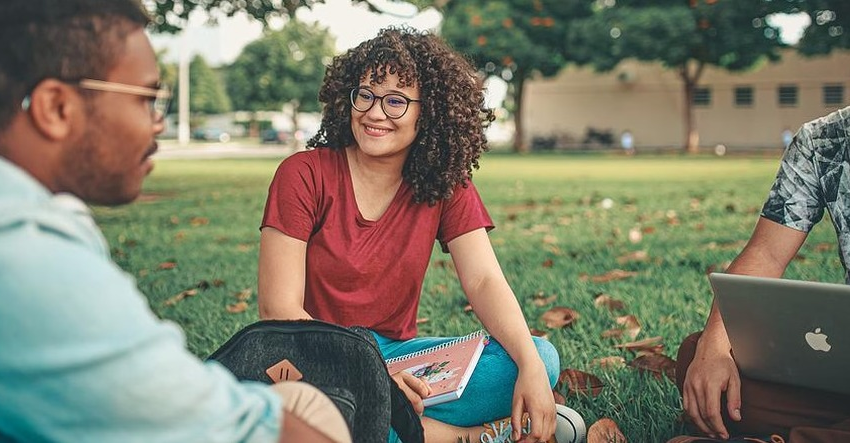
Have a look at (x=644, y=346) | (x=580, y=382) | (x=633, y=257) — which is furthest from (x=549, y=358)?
(x=633, y=257)

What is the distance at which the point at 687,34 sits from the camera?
3081 centimetres

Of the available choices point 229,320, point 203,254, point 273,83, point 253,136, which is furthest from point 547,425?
point 253,136

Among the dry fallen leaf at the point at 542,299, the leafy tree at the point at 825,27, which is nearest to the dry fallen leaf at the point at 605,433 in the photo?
the dry fallen leaf at the point at 542,299

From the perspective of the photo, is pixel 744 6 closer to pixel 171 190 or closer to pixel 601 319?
pixel 171 190

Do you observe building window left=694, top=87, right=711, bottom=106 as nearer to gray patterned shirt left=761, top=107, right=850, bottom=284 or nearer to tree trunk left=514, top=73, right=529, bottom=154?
tree trunk left=514, top=73, right=529, bottom=154

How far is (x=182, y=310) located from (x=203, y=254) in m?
2.02

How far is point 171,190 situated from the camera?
13555 mm

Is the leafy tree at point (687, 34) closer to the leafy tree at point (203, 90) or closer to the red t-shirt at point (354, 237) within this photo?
the red t-shirt at point (354, 237)

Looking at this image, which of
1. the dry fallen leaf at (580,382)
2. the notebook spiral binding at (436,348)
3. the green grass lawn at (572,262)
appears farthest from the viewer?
the green grass lawn at (572,262)

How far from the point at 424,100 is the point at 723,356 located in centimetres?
121

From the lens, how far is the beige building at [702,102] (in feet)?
127

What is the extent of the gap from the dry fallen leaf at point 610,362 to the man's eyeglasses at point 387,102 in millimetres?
1331

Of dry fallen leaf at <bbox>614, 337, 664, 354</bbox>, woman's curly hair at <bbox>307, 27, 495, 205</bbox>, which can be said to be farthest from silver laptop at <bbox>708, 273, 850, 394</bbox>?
dry fallen leaf at <bbox>614, 337, 664, 354</bbox>

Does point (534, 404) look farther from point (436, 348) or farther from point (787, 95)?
point (787, 95)
